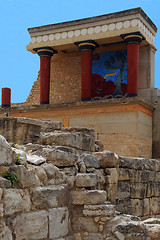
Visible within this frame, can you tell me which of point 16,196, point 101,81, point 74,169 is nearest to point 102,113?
point 101,81

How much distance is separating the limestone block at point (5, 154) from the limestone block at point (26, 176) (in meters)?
0.09

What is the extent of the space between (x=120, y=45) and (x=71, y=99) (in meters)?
3.69

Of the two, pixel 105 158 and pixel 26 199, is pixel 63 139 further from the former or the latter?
pixel 26 199

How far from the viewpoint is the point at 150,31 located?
15680 millimetres

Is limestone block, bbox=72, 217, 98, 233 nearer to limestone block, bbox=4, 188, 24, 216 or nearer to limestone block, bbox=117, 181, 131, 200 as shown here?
limestone block, bbox=4, 188, 24, 216

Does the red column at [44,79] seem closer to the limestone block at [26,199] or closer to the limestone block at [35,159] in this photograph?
the limestone block at [35,159]

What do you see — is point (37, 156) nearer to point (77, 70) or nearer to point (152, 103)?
point (152, 103)

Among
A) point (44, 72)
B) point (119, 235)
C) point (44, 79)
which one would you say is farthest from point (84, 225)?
point (44, 72)

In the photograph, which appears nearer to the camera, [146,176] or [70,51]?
[146,176]

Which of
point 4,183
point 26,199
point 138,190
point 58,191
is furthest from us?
point 138,190

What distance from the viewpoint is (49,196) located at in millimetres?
3789

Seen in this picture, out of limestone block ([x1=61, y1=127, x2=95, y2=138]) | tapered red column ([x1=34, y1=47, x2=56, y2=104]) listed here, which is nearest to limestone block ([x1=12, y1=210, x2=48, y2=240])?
limestone block ([x1=61, y1=127, x2=95, y2=138])

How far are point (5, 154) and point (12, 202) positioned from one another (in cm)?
48

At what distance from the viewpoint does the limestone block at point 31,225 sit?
3.33m
